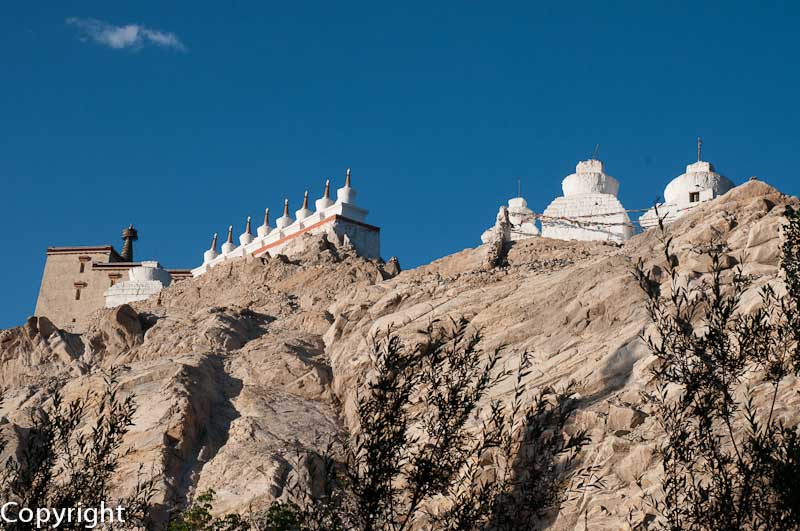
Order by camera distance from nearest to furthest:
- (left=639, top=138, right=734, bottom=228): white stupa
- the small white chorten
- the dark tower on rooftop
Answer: (left=639, top=138, right=734, bottom=228): white stupa, the small white chorten, the dark tower on rooftop

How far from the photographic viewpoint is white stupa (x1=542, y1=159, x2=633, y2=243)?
5197 cm

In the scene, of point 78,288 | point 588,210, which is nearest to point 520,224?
point 588,210

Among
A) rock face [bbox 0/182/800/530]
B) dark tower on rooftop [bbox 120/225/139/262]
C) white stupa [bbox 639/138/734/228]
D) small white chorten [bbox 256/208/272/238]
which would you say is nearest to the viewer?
rock face [bbox 0/182/800/530]

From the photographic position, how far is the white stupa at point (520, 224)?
5219 cm

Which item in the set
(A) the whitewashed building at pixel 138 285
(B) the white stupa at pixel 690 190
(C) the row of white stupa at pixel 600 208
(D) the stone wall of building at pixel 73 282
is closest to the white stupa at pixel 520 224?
(C) the row of white stupa at pixel 600 208

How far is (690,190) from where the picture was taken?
2050 inches

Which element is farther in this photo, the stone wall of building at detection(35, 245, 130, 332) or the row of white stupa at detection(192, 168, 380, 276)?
the stone wall of building at detection(35, 245, 130, 332)

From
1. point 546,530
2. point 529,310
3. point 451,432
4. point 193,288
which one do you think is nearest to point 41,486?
point 451,432

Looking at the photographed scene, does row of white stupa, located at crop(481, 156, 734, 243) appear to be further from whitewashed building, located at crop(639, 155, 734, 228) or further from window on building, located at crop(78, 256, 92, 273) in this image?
window on building, located at crop(78, 256, 92, 273)

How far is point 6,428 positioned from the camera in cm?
3538

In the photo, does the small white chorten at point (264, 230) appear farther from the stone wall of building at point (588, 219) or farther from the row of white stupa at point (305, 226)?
the stone wall of building at point (588, 219)

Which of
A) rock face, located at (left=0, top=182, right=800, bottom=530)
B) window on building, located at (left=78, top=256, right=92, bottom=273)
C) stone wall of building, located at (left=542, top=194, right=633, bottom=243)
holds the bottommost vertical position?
rock face, located at (left=0, top=182, right=800, bottom=530)

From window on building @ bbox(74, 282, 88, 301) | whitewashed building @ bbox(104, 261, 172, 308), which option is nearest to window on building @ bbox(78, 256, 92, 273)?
window on building @ bbox(74, 282, 88, 301)

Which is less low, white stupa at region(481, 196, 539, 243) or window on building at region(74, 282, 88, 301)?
window on building at region(74, 282, 88, 301)
